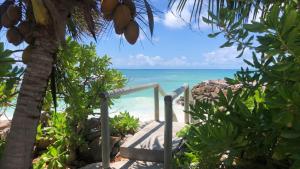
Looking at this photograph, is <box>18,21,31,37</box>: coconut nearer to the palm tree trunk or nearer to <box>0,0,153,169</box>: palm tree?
<box>0,0,153,169</box>: palm tree

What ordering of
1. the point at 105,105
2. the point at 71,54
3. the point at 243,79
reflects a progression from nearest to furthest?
the point at 243,79, the point at 105,105, the point at 71,54

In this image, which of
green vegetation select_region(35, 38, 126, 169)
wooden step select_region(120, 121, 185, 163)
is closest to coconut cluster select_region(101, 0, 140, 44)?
wooden step select_region(120, 121, 185, 163)

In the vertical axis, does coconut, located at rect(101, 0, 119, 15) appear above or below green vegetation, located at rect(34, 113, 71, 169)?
above

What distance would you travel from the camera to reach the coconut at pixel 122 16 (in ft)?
7.47

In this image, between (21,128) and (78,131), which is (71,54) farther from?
(21,128)

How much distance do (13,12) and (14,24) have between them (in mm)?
94

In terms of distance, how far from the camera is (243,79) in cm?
183

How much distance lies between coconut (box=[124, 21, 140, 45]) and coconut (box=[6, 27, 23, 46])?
2.70 feet

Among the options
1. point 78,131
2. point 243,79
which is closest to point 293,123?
point 243,79

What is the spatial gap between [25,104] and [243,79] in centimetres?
126

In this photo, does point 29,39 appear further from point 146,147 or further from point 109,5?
point 146,147

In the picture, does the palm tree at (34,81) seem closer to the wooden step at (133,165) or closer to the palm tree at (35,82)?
the palm tree at (35,82)

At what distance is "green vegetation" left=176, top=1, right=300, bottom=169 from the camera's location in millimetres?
1205

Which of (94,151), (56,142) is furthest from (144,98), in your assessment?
(56,142)
